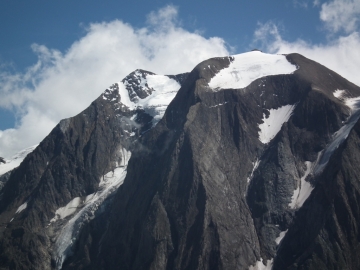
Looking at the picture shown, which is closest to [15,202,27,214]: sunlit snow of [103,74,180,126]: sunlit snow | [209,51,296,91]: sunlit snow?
[103,74,180,126]: sunlit snow

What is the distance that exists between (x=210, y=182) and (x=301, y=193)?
70.2 ft

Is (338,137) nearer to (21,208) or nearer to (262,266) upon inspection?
(262,266)

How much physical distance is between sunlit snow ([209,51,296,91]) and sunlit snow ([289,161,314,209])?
39780 mm

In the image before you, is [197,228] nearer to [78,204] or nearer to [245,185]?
[245,185]

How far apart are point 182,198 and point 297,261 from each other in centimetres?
3213

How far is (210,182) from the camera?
123688 mm

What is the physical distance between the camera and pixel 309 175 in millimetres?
121188

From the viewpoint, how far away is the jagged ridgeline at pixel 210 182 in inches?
4360

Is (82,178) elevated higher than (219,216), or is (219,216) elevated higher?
(82,178)

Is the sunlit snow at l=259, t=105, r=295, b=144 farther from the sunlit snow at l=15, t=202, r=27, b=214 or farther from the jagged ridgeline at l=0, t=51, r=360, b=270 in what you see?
the sunlit snow at l=15, t=202, r=27, b=214

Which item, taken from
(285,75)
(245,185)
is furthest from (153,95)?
(245,185)

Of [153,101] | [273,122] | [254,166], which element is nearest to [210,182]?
[254,166]

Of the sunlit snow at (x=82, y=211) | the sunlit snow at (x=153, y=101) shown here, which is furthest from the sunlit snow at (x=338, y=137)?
the sunlit snow at (x=153, y=101)

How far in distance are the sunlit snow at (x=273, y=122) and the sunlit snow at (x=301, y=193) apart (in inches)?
730
